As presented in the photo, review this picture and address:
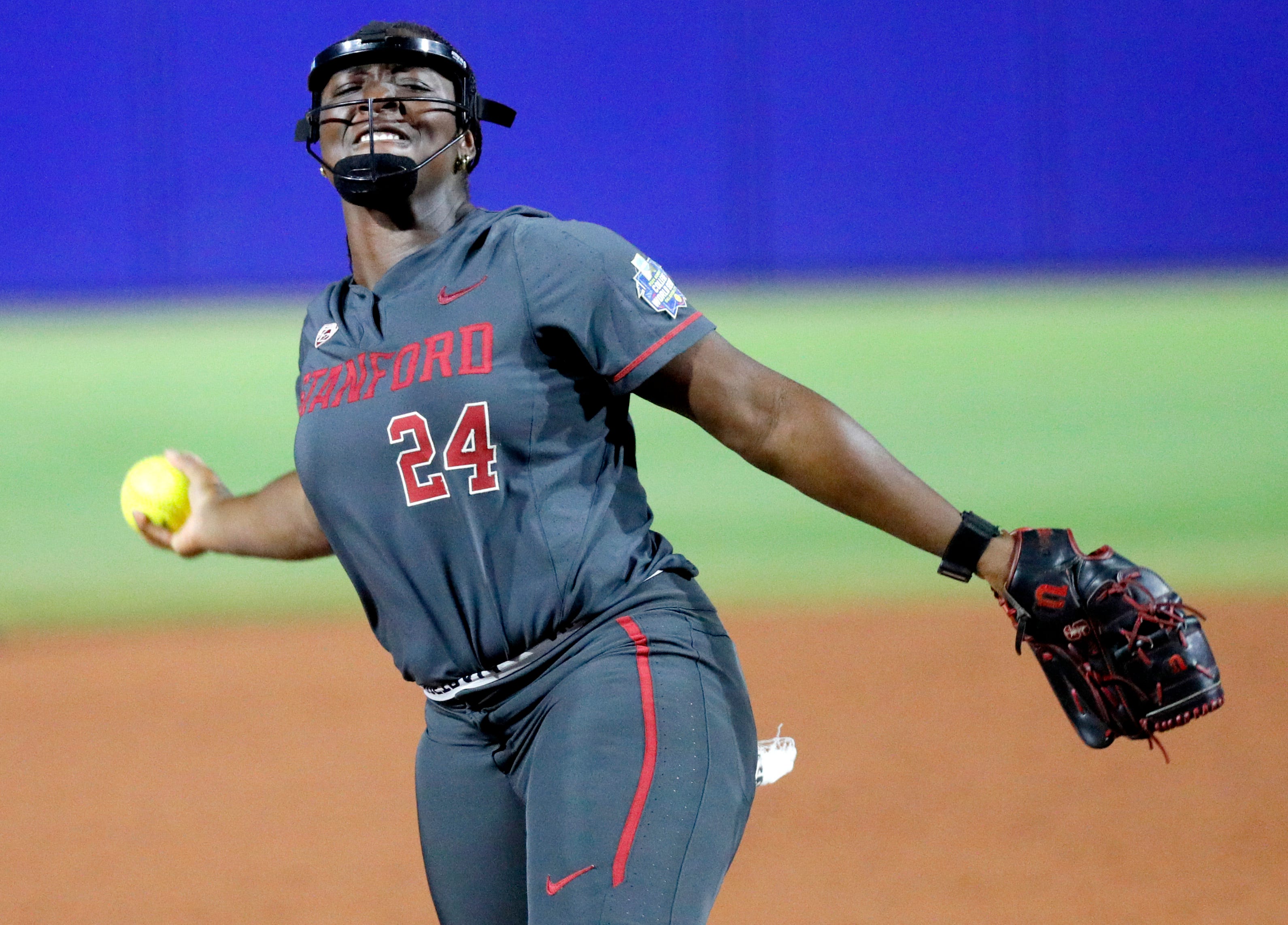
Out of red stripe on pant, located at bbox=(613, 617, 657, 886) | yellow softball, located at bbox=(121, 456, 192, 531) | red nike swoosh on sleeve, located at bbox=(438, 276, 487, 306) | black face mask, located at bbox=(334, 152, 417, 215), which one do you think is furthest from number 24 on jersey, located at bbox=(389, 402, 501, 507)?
yellow softball, located at bbox=(121, 456, 192, 531)

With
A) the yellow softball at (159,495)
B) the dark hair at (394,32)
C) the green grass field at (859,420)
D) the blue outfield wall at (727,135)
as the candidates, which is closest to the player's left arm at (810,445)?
the dark hair at (394,32)

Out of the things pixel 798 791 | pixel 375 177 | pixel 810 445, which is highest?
pixel 375 177

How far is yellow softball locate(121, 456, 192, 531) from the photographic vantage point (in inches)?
114

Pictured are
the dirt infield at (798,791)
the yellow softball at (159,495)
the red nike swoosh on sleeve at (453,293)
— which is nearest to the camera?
the red nike swoosh on sleeve at (453,293)

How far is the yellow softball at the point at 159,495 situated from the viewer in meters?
2.89

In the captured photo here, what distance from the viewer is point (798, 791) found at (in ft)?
15.4

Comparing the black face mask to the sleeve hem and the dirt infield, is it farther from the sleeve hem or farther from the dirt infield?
the dirt infield

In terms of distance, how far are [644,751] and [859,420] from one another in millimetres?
8083

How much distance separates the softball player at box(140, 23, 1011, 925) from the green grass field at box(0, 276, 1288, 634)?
187 inches

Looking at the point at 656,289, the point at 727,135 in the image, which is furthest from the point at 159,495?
the point at 727,135

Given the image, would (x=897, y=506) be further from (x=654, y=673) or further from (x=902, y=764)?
(x=902, y=764)

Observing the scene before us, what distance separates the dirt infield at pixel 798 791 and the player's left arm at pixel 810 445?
77.3 inches

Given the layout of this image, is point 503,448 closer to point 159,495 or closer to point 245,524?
point 245,524

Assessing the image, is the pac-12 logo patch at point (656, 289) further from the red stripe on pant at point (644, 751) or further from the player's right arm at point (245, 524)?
the player's right arm at point (245, 524)
